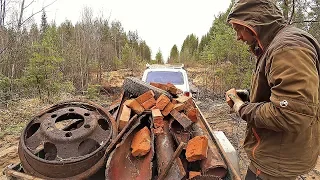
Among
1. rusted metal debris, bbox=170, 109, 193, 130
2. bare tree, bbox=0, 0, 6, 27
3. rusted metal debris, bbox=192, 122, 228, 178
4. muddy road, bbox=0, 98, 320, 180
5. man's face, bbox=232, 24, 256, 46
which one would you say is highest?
bare tree, bbox=0, 0, 6, 27

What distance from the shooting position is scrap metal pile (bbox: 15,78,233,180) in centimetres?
255

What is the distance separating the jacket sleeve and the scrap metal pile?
2.57ft

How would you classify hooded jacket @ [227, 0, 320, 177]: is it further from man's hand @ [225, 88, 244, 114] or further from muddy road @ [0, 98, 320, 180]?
muddy road @ [0, 98, 320, 180]

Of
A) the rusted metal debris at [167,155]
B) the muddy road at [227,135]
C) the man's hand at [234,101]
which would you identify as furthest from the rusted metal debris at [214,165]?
the muddy road at [227,135]

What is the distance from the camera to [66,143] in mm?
2732

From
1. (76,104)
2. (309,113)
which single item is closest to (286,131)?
(309,113)

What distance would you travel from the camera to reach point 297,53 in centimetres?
168

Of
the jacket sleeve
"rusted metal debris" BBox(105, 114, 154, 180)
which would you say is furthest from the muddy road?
the jacket sleeve

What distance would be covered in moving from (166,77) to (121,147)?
6016 mm

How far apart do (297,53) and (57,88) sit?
10483 mm

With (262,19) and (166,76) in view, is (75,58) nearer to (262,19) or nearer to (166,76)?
(166,76)

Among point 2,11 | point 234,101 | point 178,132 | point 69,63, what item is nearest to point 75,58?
point 69,63

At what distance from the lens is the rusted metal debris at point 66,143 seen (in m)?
2.58

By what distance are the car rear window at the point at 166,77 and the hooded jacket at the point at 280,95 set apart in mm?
6231
